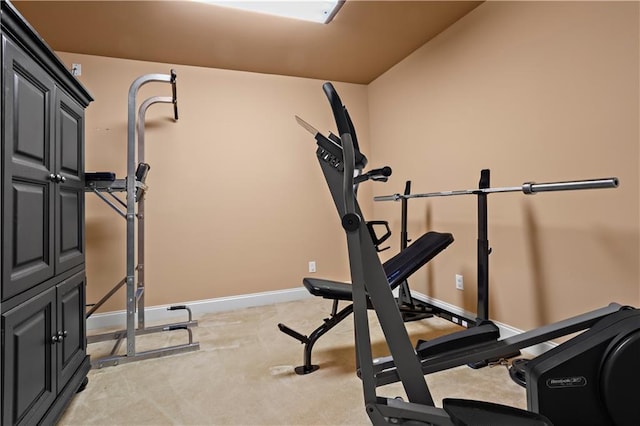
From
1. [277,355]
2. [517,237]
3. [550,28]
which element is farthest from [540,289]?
[277,355]

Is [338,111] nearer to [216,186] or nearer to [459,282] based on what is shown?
[459,282]

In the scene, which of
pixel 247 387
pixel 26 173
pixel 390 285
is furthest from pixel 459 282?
pixel 26 173

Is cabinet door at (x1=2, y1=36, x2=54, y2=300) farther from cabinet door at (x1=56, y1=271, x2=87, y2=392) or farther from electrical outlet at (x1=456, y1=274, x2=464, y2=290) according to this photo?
electrical outlet at (x1=456, y1=274, x2=464, y2=290)

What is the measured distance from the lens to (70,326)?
156 cm

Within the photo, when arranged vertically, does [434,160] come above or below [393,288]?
above

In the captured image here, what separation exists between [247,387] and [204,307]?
1.46m

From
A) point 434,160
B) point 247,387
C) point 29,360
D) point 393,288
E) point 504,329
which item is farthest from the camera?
point 434,160

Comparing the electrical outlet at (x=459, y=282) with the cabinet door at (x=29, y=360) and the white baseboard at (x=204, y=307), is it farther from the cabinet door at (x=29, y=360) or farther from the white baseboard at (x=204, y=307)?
the cabinet door at (x=29, y=360)

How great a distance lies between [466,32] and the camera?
237cm

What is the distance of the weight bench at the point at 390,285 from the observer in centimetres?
187

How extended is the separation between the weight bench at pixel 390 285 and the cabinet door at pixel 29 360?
1.12 metres

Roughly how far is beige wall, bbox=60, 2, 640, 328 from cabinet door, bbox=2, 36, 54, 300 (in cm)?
157

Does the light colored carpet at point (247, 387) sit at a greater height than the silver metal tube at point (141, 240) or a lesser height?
lesser

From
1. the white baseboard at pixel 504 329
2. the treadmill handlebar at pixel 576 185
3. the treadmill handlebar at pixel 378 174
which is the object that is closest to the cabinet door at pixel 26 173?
the treadmill handlebar at pixel 378 174
